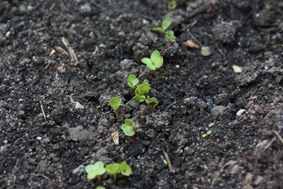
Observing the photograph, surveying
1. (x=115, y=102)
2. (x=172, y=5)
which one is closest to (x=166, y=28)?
(x=172, y=5)

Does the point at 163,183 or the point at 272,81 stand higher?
the point at 272,81

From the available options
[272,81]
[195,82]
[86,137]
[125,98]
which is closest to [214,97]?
[195,82]

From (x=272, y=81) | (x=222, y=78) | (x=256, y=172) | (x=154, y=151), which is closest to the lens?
(x=256, y=172)

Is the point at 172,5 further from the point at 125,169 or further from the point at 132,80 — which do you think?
the point at 125,169

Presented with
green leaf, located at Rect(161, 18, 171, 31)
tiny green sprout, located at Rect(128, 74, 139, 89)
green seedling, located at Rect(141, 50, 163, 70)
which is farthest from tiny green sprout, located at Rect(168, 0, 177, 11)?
tiny green sprout, located at Rect(128, 74, 139, 89)

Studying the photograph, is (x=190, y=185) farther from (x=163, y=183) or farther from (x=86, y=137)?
(x=86, y=137)

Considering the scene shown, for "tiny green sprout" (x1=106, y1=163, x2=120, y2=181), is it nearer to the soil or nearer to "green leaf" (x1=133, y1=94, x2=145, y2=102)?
the soil
